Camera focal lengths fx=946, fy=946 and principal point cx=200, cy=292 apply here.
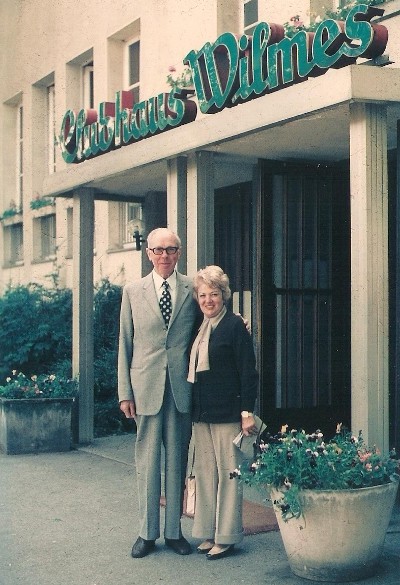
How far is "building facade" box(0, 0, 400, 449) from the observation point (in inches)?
239

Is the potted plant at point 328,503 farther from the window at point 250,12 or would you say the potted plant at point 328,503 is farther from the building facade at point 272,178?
the window at point 250,12

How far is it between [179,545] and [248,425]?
96 cm

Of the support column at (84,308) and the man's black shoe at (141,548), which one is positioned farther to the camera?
the support column at (84,308)

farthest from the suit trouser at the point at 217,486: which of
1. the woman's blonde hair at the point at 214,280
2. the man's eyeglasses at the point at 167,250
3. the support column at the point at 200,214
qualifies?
the support column at the point at 200,214

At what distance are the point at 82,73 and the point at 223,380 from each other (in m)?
10.3

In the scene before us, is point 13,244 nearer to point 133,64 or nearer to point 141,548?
point 133,64

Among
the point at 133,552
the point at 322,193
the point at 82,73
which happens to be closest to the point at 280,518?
the point at 133,552

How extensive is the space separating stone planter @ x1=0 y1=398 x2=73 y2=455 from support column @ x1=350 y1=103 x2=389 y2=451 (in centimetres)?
464

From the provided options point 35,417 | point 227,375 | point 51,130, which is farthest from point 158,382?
point 51,130

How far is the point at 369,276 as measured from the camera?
19.8ft

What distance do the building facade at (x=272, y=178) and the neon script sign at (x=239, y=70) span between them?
0.5 inches

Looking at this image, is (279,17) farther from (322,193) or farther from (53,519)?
(53,519)

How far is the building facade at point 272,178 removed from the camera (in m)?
6.08

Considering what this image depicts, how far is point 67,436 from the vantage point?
10000mm
